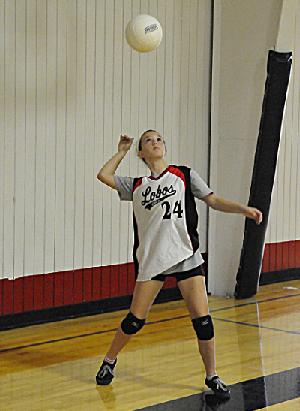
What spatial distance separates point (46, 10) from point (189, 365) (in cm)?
374

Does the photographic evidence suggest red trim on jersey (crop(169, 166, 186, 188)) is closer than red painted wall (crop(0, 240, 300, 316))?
Yes

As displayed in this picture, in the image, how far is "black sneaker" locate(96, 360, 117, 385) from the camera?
6.69 meters

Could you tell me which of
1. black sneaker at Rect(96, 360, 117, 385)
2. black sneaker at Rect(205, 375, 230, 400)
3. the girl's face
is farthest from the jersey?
black sneaker at Rect(205, 375, 230, 400)

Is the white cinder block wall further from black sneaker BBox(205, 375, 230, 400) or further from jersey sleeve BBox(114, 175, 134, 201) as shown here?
black sneaker BBox(205, 375, 230, 400)

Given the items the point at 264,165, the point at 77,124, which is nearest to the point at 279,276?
the point at 264,165

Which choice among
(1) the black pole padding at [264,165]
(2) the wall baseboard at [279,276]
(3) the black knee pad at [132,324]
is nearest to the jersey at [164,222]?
(3) the black knee pad at [132,324]

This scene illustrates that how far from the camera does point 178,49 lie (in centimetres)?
1005

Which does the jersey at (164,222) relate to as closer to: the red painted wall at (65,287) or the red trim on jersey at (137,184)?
the red trim on jersey at (137,184)

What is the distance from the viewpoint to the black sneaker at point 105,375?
6.69 meters

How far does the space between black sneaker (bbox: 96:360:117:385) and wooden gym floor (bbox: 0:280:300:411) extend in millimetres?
56

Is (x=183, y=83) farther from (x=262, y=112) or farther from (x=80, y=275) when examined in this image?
(x=80, y=275)

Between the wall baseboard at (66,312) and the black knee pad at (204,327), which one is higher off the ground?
the black knee pad at (204,327)

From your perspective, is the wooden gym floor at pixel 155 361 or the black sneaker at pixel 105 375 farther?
the black sneaker at pixel 105 375

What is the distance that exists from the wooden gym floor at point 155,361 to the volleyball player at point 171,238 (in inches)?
16.1
